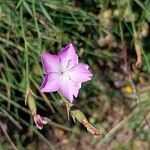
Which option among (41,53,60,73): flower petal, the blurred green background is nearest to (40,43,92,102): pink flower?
(41,53,60,73): flower petal

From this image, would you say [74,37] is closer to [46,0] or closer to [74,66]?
[46,0]

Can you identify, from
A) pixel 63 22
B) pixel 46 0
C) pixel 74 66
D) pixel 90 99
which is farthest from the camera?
pixel 90 99

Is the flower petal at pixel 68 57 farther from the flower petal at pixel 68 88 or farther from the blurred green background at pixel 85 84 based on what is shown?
the blurred green background at pixel 85 84

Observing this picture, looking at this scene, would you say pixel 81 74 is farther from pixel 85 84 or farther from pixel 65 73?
pixel 85 84

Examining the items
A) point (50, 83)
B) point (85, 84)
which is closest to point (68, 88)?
point (50, 83)

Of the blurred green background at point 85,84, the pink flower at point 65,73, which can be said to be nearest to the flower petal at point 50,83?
the pink flower at point 65,73

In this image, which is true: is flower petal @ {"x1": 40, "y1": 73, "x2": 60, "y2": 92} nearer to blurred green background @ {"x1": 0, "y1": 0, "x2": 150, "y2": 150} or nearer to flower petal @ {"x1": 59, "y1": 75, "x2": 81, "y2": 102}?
flower petal @ {"x1": 59, "y1": 75, "x2": 81, "y2": 102}

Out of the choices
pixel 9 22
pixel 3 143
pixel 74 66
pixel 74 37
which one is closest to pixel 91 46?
pixel 74 37
